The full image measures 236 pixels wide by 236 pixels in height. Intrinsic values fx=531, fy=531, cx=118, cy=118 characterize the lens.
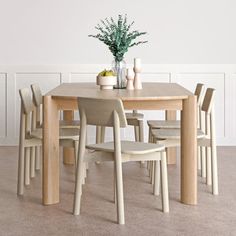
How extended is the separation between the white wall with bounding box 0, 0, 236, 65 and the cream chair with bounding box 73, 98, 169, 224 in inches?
110

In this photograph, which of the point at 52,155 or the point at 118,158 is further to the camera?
the point at 52,155

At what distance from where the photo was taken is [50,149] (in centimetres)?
344

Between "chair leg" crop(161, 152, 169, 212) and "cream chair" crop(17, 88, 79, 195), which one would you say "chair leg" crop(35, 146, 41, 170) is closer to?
"cream chair" crop(17, 88, 79, 195)

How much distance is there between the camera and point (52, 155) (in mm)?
3453

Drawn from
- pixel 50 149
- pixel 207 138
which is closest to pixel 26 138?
pixel 50 149

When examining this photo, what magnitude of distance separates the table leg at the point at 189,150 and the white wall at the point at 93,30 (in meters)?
2.57

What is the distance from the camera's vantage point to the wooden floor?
2916 mm

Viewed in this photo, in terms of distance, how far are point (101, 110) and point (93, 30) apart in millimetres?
3025

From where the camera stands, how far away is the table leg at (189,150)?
134 inches

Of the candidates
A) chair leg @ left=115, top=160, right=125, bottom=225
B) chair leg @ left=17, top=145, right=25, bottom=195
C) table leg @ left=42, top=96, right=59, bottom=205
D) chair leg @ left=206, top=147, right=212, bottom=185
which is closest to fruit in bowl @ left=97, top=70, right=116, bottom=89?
table leg @ left=42, top=96, right=59, bottom=205

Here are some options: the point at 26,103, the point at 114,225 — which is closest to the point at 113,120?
the point at 114,225

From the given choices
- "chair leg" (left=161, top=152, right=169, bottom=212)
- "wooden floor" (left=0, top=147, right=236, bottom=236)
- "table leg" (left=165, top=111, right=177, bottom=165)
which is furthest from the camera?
"table leg" (left=165, top=111, right=177, bottom=165)

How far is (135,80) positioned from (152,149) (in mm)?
1019

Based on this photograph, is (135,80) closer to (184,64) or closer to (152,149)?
(152,149)
